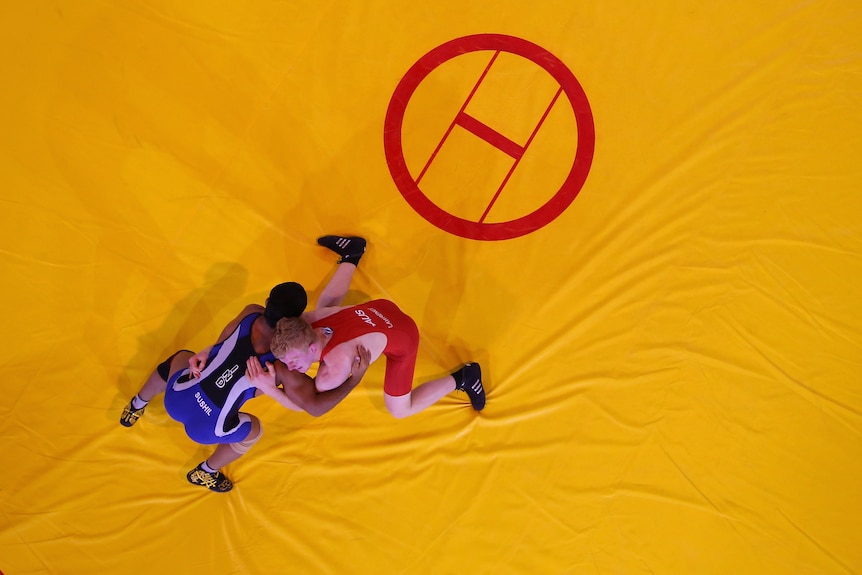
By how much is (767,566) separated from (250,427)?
3154mm

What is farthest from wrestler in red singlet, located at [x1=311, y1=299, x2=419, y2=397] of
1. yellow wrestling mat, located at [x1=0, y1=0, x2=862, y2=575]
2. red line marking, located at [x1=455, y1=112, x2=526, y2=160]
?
red line marking, located at [x1=455, y1=112, x2=526, y2=160]

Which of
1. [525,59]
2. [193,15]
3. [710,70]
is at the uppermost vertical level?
[710,70]

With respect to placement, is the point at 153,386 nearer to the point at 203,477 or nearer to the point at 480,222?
the point at 203,477

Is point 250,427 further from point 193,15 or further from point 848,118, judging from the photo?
point 848,118

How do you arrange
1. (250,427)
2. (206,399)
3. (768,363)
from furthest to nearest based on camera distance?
1. (768,363)
2. (250,427)
3. (206,399)

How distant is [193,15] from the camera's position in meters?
4.03

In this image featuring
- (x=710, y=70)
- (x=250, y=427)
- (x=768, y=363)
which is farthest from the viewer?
(x=710, y=70)

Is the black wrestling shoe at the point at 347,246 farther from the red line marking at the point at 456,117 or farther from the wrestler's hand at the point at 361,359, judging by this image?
the wrestler's hand at the point at 361,359

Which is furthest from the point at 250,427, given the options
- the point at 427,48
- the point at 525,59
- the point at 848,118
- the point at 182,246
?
the point at 848,118

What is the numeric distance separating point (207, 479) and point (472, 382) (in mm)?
1693

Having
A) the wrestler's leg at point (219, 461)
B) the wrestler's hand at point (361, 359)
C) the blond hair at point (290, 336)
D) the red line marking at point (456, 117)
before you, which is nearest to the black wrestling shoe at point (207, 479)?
the wrestler's leg at point (219, 461)

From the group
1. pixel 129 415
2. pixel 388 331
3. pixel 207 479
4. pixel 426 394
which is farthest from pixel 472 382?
pixel 129 415

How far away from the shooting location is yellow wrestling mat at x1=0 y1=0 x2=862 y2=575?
361cm

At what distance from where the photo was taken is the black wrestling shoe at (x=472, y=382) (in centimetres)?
362
